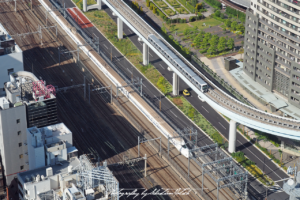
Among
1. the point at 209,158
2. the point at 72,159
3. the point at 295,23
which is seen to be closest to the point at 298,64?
the point at 295,23

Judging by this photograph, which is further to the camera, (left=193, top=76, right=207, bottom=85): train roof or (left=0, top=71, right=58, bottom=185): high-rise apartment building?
(left=193, top=76, right=207, bottom=85): train roof

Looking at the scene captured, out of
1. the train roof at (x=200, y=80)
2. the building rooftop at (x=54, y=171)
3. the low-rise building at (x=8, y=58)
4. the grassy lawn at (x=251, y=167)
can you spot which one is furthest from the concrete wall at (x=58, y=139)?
the grassy lawn at (x=251, y=167)

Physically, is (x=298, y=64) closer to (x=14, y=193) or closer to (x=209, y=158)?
(x=209, y=158)

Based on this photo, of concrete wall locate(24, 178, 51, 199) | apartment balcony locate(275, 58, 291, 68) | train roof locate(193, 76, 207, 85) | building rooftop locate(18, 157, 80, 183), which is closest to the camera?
concrete wall locate(24, 178, 51, 199)

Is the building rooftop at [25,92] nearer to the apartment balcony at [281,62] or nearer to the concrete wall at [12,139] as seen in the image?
the concrete wall at [12,139]

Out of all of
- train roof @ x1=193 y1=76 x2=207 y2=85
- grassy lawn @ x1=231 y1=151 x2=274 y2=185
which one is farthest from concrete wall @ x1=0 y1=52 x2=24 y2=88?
grassy lawn @ x1=231 y1=151 x2=274 y2=185

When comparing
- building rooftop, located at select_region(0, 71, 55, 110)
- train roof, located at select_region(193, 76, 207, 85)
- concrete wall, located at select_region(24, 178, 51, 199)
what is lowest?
concrete wall, located at select_region(24, 178, 51, 199)

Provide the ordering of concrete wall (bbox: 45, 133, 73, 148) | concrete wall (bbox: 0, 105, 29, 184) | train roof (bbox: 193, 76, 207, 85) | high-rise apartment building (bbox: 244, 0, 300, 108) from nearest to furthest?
concrete wall (bbox: 45, 133, 73, 148) < concrete wall (bbox: 0, 105, 29, 184) < high-rise apartment building (bbox: 244, 0, 300, 108) < train roof (bbox: 193, 76, 207, 85)

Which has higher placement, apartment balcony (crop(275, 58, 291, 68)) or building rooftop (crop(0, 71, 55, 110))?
building rooftop (crop(0, 71, 55, 110))

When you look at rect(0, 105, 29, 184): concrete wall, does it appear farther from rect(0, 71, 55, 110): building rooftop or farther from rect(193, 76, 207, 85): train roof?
rect(193, 76, 207, 85): train roof

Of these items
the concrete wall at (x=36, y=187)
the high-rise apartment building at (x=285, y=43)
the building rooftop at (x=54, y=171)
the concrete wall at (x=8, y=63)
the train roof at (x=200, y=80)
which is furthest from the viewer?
the concrete wall at (x=8, y=63)
